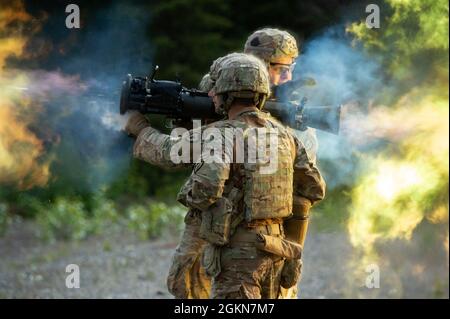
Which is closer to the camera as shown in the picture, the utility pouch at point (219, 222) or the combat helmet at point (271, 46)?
the utility pouch at point (219, 222)

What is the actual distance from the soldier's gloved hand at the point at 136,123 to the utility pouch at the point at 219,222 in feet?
2.45

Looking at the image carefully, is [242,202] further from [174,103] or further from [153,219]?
[153,219]

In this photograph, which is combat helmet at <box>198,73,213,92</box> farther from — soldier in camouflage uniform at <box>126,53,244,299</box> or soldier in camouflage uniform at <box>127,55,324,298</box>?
soldier in camouflage uniform at <box>127,55,324,298</box>

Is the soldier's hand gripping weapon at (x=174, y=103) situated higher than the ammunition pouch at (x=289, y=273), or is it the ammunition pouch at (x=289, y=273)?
the soldier's hand gripping weapon at (x=174, y=103)

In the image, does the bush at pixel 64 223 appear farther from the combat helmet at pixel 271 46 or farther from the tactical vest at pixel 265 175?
the tactical vest at pixel 265 175

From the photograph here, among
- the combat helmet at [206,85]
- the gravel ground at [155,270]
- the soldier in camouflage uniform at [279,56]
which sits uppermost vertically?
the soldier in camouflage uniform at [279,56]

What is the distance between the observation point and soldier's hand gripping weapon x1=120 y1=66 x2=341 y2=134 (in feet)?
19.6

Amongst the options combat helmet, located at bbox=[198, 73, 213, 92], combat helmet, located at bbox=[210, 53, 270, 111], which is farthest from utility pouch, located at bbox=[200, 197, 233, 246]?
combat helmet, located at bbox=[198, 73, 213, 92]

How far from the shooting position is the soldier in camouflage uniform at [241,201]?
553cm

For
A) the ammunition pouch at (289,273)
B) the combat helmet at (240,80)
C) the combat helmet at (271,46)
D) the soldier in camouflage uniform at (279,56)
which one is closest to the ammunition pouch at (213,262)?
the ammunition pouch at (289,273)

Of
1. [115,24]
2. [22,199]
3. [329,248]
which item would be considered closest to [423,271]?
[329,248]

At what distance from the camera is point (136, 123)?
6.00m

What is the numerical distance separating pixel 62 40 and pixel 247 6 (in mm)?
5561

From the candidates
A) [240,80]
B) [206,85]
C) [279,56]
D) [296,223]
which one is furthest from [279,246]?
[279,56]
